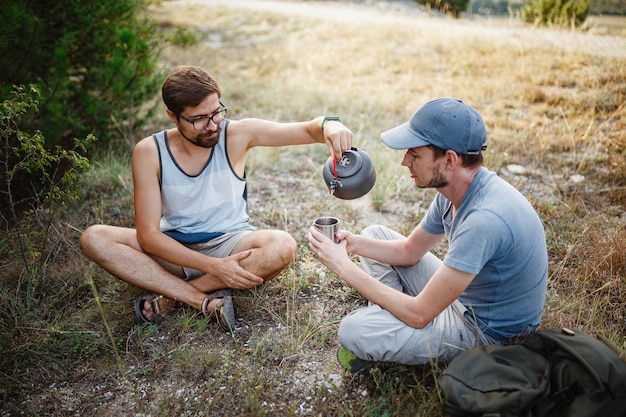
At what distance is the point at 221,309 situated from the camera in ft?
9.72

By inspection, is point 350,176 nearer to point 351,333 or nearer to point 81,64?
point 351,333

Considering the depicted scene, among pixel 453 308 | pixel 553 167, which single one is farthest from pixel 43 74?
pixel 553 167

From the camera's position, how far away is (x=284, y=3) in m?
16.0

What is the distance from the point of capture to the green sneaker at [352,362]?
8.20 feet

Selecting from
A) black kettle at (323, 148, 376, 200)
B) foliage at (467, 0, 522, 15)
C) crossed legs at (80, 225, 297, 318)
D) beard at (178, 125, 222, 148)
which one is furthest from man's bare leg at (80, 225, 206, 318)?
foliage at (467, 0, 522, 15)

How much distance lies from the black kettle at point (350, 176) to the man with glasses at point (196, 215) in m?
Result: 0.11

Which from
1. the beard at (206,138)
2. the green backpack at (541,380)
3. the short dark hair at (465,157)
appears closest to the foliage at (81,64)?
the beard at (206,138)

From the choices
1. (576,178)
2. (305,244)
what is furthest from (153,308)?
(576,178)

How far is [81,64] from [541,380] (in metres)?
5.33

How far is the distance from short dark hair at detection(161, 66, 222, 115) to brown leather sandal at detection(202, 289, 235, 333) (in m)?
1.20

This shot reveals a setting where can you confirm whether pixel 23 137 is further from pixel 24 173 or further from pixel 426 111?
pixel 426 111

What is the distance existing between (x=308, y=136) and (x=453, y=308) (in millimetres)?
1485

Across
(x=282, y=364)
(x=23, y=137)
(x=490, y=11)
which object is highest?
(x=490, y=11)

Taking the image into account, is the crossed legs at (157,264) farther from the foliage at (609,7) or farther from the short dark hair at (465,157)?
the foliage at (609,7)
